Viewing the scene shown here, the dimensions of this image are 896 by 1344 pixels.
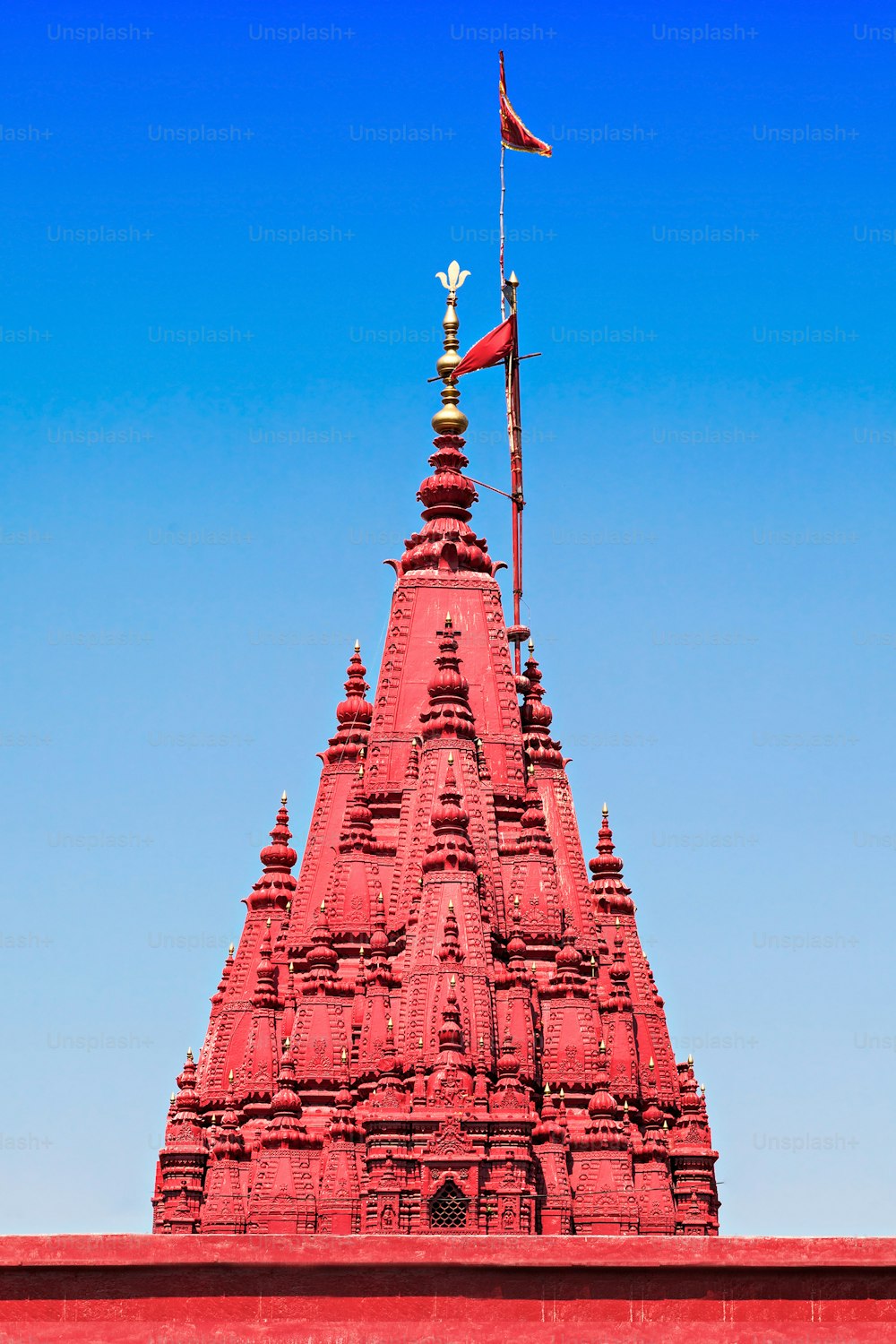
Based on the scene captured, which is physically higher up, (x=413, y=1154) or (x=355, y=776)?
(x=355, y=776)

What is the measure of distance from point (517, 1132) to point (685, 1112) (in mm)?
6627

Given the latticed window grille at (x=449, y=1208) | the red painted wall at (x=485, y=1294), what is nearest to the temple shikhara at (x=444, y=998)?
the latticed window grille at (x=449, y=1208)

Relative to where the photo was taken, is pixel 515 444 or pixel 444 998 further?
pixel 515 444

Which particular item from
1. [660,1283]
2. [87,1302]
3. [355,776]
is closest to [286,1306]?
[87,1302]

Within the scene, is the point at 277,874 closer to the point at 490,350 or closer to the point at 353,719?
the point at 353,719

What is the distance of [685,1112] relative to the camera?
4634 cm

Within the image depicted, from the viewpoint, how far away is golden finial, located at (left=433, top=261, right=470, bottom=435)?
51.6 metres

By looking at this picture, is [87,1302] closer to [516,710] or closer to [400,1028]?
[400,1028]

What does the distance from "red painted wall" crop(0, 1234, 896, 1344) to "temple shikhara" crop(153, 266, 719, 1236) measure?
4.11 m

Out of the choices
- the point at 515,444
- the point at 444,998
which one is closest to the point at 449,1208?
the point at 444,998

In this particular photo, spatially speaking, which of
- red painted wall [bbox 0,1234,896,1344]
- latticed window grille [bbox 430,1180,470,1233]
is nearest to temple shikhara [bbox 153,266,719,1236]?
latticed window grille [bbox 430,1180,470,1233]

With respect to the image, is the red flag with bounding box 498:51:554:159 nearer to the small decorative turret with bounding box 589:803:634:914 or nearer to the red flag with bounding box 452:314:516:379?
the red flag with bounding box 452:314:516:379

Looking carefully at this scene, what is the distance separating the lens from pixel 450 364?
51.8m

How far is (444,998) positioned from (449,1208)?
Answer: 4.05 meters
